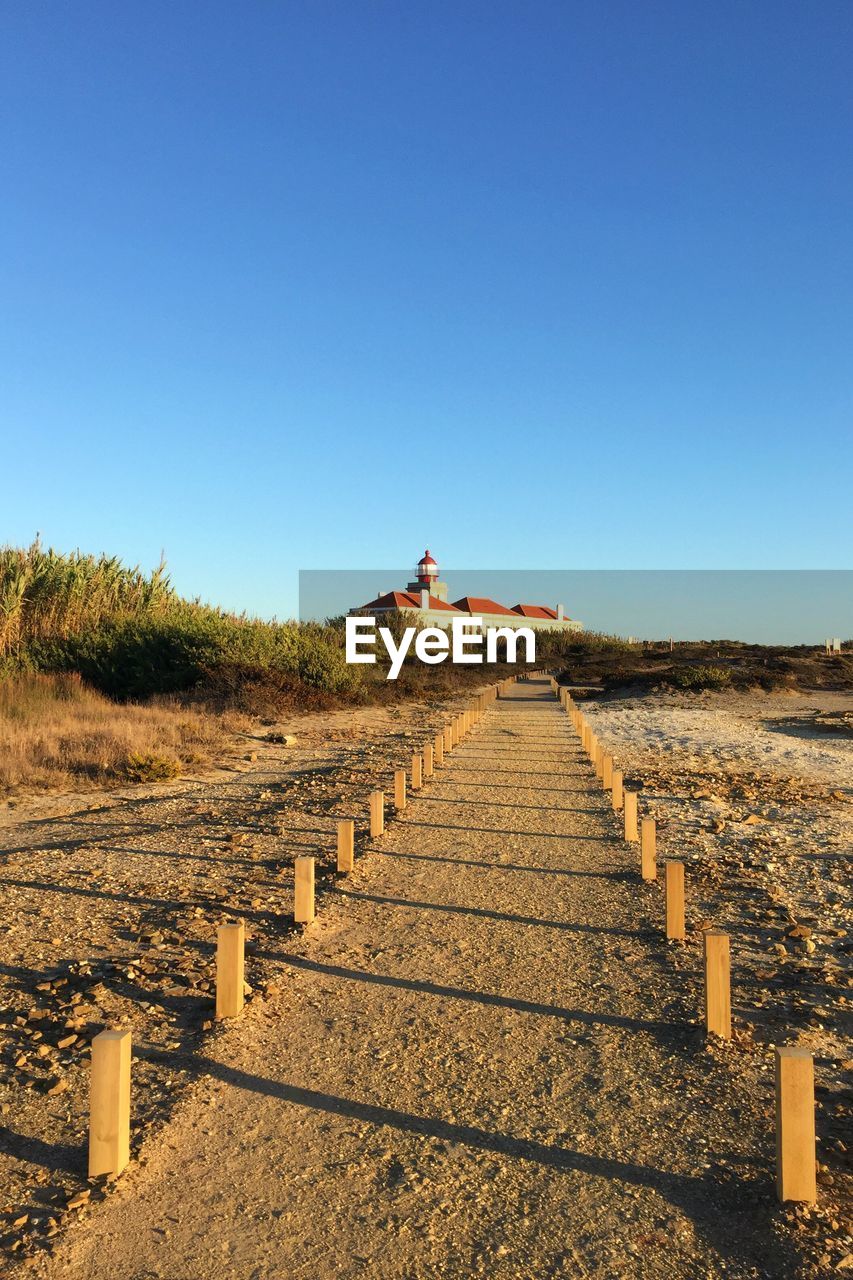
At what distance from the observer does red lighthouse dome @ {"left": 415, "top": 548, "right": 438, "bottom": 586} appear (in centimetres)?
8025

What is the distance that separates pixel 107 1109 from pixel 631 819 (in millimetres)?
7735

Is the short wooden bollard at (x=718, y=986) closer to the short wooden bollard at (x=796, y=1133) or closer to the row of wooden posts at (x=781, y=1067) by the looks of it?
the row of wooden posts at (x=781, y=1067)

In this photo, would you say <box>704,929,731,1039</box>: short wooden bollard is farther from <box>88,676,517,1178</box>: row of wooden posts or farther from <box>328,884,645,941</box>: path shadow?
<box>88,676,517,1178</box>: row of wooden posts

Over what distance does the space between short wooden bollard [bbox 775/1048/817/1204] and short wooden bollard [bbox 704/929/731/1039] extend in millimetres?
1523

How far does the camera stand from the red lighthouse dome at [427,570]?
8025 cm

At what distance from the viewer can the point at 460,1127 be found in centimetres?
423

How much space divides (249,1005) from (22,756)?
1062 centimetres

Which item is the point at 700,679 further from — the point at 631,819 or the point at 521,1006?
the point at 521,1006

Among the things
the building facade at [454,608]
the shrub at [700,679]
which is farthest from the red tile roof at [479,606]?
the shrub at [700,679]

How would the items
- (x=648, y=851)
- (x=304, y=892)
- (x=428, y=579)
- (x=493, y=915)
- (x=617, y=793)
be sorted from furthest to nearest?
(x=428, y=579)
(x=617, y=793)
(x=648, y=851)
(x=493, y=915)
(x=304, y=892)

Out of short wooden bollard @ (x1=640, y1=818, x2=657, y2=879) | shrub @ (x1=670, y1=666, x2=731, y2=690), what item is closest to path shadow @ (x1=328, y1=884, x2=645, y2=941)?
short wooden bollard @ (x1=640, y1=818, x2=657, y2=879)

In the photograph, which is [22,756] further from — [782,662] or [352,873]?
[782,662]

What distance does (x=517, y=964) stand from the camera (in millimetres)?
6441

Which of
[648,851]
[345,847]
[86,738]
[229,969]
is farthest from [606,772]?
[229,969]
